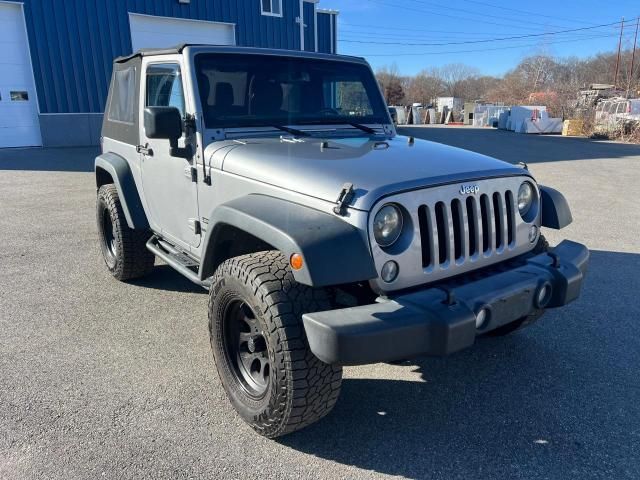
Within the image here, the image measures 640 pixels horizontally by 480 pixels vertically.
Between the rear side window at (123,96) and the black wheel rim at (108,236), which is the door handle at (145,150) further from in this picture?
the black wheel rim at (108,236)

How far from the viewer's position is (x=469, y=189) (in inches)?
99.7

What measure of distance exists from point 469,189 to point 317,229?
860 mm

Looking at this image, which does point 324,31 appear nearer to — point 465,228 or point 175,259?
point 175,259

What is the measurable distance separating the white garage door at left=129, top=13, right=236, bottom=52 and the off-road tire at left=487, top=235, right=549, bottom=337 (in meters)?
14.7

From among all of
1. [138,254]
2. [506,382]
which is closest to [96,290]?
[138,254]

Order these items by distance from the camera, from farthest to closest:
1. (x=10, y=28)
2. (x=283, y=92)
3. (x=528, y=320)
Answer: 1. (x=10, y=28)
2. (x=283, y=92)
3. (x=528, y=320)

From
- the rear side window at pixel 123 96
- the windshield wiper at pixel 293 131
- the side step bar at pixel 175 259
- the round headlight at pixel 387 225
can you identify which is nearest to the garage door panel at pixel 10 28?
the rear side window at pixel 123 96

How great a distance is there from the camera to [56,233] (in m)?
6.34

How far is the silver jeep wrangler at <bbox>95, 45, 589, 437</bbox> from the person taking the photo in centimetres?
214

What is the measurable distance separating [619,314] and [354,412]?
2489 mm

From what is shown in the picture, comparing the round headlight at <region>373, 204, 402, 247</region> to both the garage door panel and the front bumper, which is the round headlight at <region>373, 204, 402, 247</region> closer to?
the front bumper

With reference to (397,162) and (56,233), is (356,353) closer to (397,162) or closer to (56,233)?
(397,162)

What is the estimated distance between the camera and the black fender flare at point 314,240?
6.83 ft

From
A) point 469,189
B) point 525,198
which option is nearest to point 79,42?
point 525,198
